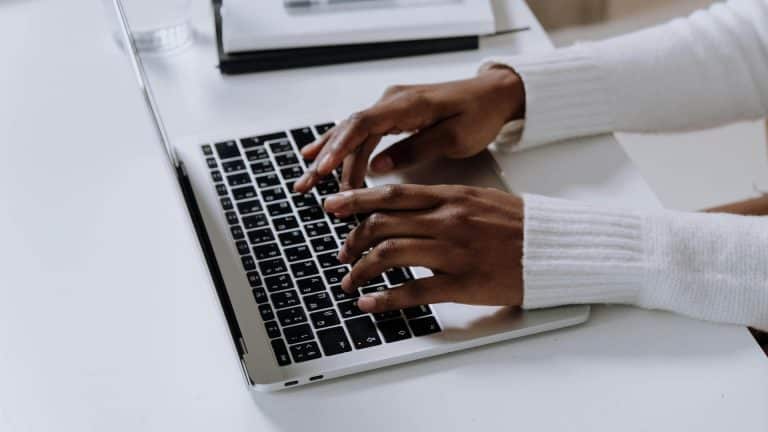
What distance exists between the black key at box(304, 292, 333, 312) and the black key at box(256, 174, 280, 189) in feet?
0.53

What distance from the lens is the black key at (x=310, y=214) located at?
90 cm

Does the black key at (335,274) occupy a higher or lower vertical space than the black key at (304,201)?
lower

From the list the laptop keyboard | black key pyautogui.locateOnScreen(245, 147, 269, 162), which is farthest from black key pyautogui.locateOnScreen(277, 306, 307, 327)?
black key pyautogui.locateOnScreen(245, 147, 269, 162)

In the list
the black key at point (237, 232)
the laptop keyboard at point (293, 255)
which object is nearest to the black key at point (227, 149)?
the laptop keyboard at point (293, 255)

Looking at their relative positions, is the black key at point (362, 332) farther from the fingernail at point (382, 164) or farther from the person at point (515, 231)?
the fingernail at point (382, 164)

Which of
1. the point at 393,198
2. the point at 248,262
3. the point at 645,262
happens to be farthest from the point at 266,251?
the point at 645,262

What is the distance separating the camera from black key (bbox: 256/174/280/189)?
94 centimetres

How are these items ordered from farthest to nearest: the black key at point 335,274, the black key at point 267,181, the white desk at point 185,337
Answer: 1. the black key at point 267,181
2. the black key at point 335,274
3. the white desk at point 185,337

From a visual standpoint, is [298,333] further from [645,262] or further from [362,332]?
[645,262]

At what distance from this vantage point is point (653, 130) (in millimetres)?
1021

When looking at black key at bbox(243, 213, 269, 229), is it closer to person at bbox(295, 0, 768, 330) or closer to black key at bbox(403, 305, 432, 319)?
person at bbox(295, 0, 768, 330)

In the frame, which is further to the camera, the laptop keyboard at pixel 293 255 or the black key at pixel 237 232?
the black key at pixel 237 232

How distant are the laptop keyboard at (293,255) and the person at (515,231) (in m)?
0.02

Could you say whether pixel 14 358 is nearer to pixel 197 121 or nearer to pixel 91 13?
pixel 197 121
